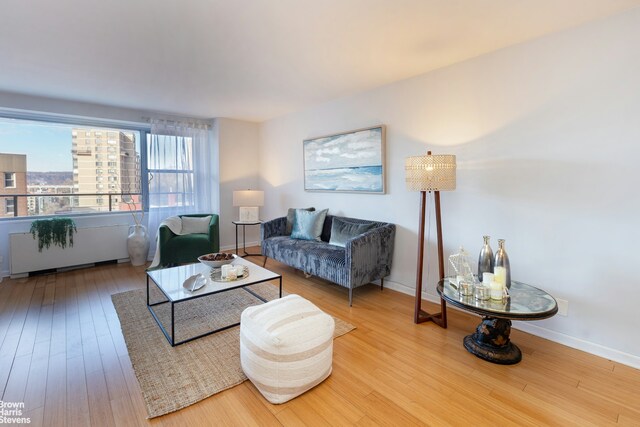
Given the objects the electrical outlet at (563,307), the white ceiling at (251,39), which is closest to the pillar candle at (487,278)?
the electrical outlet at (563,307)

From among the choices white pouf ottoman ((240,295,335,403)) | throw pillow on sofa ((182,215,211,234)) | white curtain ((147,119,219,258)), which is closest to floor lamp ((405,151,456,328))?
white pouf ottoman ((240,295,335,403))

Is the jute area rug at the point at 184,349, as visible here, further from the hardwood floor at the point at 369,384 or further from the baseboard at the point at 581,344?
the baseboard at the point at 581,344

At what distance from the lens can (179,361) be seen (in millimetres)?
2053

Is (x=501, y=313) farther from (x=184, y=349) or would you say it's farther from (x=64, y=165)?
(x=64, y=165)

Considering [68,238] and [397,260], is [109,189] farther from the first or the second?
[397,260]

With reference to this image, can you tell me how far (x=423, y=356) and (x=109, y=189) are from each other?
4888mm

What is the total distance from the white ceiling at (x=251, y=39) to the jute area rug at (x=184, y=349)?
7.58 ft

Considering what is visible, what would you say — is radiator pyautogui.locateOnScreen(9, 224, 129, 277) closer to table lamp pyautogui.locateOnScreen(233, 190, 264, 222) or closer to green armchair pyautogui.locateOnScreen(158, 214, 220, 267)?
green armchair pyautogui.locateOnScreen(158, 214, 220, 267)

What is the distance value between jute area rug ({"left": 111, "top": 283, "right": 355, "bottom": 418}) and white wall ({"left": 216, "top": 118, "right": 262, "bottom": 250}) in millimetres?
2229

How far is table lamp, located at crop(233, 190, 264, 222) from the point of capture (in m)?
4.80

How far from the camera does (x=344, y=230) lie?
3.60 meters

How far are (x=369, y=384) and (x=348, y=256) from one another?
1272 millimetres

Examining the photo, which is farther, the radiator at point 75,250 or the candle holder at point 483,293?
the radiator at point 75,250

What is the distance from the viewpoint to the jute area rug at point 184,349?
5.76 feet
